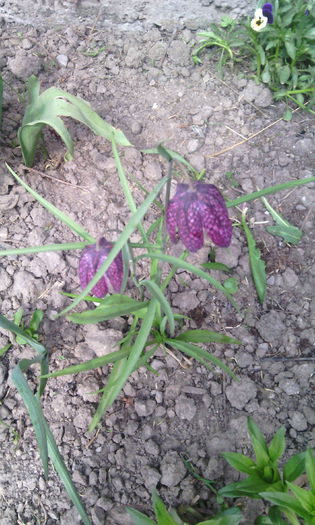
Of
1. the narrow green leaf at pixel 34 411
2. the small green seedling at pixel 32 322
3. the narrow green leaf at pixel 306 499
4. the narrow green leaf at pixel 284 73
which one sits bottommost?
the narrow green leaf at pixel 306 499

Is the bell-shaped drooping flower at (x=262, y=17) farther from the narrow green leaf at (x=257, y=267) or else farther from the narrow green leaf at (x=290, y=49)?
the narrow green leaf at (x=257, y=267)

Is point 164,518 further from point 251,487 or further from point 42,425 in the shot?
point 42,425

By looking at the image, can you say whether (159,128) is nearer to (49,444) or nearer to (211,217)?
(211,217)

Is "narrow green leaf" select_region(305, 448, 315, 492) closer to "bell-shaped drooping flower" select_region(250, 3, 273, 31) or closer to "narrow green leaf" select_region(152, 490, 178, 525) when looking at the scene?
"narrow green leaf" select_region(152, 490, 178, 525)

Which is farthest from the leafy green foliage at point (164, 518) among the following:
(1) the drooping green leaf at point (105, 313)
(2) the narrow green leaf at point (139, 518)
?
(1) the drooping green leaf at point (105, 313)

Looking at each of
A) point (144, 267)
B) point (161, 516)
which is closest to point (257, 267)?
point (144, 267)

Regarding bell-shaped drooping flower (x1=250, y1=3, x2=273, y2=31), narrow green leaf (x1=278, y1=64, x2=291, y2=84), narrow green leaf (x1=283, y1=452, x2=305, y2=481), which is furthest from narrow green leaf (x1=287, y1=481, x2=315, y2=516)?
bell-shaped drooping flower (x1=250, y1=3, x2=273, y2=31)
